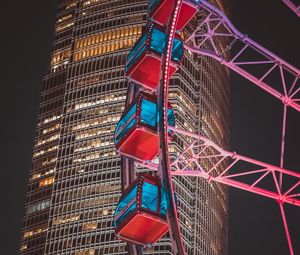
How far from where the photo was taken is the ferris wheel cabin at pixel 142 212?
1344 inches

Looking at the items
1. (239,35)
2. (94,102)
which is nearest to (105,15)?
(94,102)

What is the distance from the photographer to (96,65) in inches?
5714

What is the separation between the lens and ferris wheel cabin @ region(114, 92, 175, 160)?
1444 inches

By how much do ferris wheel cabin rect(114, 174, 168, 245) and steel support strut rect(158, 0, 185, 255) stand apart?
34.7 inches

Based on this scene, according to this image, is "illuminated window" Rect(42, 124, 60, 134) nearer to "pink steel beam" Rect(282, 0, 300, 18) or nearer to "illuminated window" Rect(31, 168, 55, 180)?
"illuminated window" Rect(31, 168, 55, 180)

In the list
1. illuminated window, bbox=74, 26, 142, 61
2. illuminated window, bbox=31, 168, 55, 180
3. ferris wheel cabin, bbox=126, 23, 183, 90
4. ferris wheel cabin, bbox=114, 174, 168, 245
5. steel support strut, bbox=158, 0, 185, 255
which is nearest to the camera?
steel support strut, bbox=158, 0, 185, 255

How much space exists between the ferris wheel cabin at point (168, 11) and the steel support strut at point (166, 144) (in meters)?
3.36

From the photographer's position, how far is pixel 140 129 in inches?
1438

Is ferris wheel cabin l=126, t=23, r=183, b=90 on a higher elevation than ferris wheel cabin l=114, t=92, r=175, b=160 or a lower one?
higher

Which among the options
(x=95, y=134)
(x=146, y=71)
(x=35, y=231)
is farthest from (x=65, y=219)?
(x=146, y=71)

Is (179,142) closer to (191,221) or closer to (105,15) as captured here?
(191,221)

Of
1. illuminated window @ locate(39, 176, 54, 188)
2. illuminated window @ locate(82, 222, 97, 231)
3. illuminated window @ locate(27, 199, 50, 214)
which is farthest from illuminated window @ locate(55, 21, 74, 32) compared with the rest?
illuminated window @ locate(82, 222, 97, 231)

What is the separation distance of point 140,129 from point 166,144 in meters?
3.53

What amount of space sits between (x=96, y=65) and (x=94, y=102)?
22.3 feet
